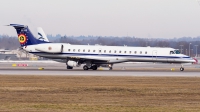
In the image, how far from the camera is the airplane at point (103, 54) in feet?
204

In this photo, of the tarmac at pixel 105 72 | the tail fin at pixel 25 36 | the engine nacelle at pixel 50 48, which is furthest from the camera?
the tail fin at pixel 25 36

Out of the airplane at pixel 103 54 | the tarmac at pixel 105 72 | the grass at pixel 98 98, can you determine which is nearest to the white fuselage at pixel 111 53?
the airplane at pixel 103 54

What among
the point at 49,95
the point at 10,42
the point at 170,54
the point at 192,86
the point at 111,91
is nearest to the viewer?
the point at 49,95

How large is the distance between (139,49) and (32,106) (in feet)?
130

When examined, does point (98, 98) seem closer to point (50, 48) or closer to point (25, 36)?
point (50, 48)

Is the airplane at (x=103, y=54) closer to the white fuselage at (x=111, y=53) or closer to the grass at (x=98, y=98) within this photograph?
the white fuselage at (x=111, y=53)

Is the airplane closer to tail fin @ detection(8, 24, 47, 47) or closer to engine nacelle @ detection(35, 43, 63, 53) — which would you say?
engine nacelle @ detection(35, 43, 63, 53)

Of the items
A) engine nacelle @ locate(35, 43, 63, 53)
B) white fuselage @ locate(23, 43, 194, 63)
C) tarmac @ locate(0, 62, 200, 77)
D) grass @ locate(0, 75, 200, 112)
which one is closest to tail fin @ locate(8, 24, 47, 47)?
white fuselage @ locate(23, 43, 194, 63)

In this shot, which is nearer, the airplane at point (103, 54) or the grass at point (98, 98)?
the grass at point (98, 98)

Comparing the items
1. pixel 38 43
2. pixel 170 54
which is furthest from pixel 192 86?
pixel 38 43

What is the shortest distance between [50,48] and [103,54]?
651 cm

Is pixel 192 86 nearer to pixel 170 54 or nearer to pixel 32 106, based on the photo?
pixel 32 106

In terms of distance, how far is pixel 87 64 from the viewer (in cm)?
6244

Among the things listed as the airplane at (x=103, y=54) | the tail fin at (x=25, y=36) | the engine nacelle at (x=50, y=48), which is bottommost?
the airplane at (x=103, y=54)
